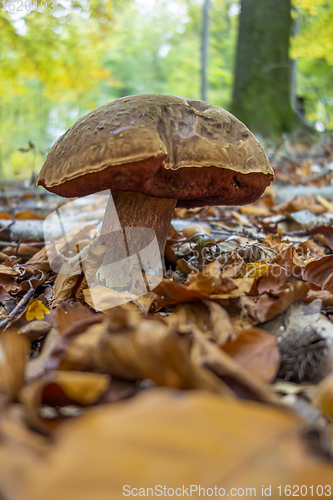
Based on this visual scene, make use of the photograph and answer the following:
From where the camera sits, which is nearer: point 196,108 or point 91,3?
point 196,108

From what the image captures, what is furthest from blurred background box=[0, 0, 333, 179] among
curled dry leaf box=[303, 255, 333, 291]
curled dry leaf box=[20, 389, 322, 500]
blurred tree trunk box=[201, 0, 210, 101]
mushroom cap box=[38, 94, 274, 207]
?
curled dry leaf box=[20, 389, 322, 500]

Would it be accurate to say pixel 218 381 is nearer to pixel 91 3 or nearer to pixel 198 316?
pixel 198 316

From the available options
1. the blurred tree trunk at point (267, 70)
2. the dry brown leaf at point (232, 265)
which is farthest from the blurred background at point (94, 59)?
the dry brown leaf at point (232, 265)

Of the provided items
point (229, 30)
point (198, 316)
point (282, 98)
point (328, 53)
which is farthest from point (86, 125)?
point (229, 30)

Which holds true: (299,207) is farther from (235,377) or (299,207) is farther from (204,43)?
(204,43)

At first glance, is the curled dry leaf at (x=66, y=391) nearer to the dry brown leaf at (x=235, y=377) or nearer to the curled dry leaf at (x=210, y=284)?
the dry brown leaf at (x=235, y=377)

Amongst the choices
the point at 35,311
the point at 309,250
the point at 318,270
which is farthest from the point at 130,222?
the point at 309,250

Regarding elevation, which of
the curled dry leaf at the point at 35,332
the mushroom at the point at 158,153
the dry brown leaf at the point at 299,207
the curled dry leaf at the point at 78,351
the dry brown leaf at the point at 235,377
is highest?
the mushroom at the point at 158,153
